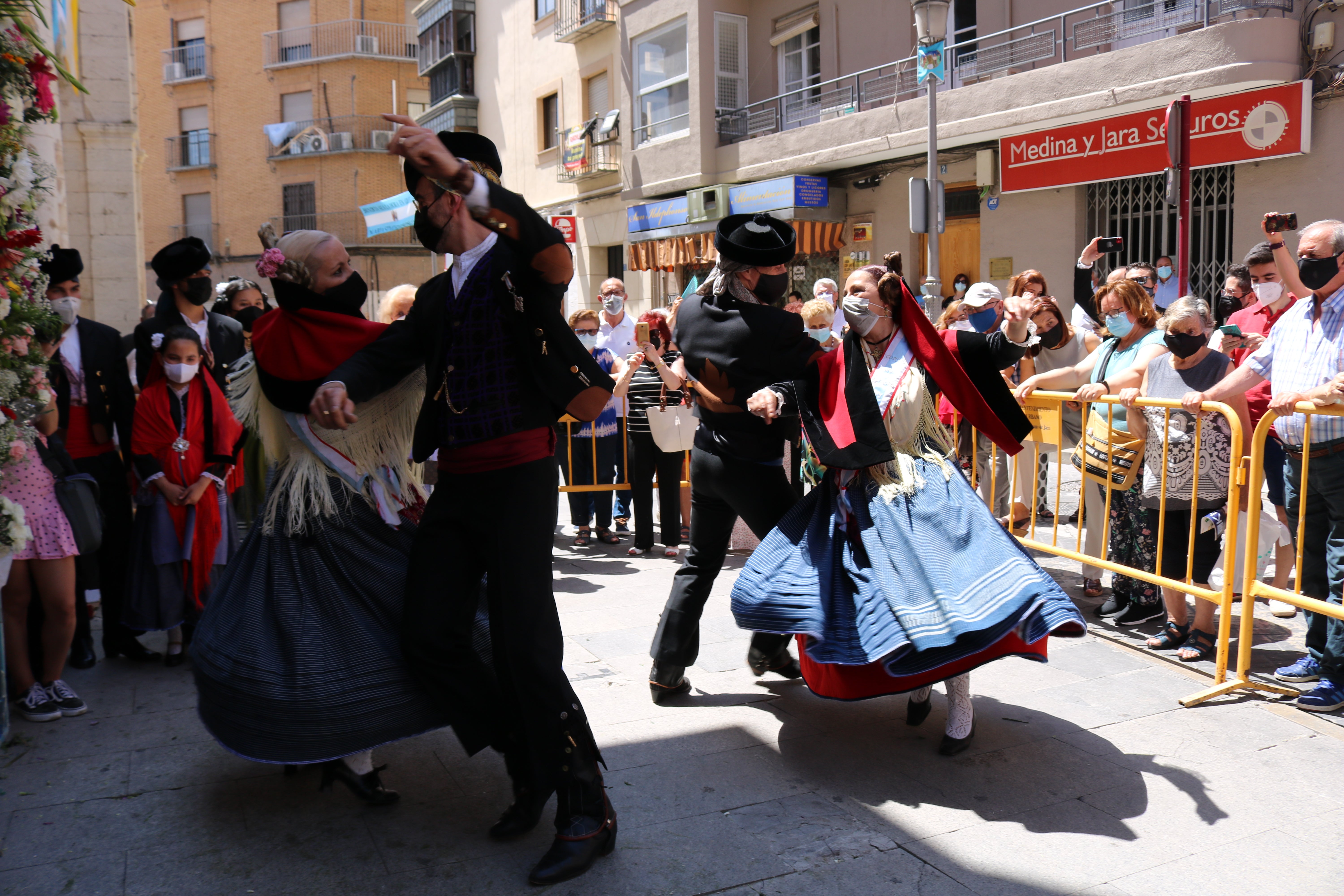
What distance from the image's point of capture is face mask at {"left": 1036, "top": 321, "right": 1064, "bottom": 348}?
21.8 ft

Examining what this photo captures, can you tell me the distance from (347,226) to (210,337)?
118ft

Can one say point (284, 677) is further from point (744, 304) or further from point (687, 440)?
point (687, 440)

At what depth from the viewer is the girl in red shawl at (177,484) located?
17.0ft

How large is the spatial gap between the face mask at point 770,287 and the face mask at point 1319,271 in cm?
223

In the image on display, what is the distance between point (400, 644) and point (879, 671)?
1.67 metres

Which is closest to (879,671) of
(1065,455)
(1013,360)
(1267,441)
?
(1013,360)

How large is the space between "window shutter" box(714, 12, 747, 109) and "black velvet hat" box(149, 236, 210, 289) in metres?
15.4

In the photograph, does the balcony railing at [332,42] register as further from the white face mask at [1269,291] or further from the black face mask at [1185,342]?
the black face mask at [1185,342]

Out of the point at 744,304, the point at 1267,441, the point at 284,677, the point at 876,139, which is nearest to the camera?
the point at 284,677

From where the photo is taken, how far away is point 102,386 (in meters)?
5.34

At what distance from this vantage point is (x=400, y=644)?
11.3 feet

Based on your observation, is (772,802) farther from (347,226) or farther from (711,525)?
(347,226)

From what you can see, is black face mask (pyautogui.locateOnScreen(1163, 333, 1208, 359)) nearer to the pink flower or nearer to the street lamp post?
the pink flower

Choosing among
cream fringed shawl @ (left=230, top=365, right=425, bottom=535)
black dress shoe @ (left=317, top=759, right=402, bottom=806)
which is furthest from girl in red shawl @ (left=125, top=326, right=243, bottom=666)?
black dress shoe @ (left=317, top=759, right=402, bottom=806)
